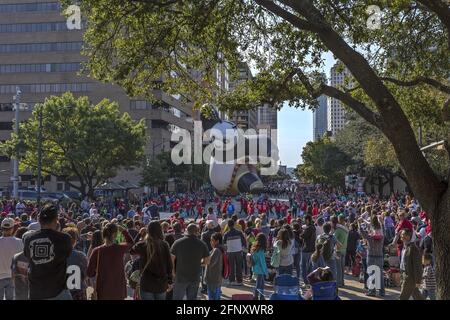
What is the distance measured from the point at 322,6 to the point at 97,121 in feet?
111

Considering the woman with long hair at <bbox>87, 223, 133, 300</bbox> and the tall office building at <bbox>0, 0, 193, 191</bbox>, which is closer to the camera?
the woman with long hair at <bbox>87, 223, 133, 300</bbox>

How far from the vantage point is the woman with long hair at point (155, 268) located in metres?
6.80

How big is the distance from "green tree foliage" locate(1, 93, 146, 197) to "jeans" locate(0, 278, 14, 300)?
1285 inches

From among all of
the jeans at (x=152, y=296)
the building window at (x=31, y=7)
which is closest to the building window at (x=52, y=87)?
the building window at (x=31, y=7)

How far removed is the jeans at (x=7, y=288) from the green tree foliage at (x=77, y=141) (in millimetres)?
32632

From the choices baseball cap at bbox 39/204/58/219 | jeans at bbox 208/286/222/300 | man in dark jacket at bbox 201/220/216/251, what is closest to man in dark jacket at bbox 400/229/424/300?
jeans at bbox 208/286/222/300

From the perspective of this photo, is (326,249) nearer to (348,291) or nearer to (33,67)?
(348,291)

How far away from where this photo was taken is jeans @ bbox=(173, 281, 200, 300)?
310 inches

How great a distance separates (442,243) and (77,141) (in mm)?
35866

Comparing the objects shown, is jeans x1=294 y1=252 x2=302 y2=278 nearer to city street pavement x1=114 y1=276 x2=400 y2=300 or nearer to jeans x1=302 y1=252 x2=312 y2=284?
jeans x1=302 y1=252 x2=312 y2=284

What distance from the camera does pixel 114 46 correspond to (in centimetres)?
980

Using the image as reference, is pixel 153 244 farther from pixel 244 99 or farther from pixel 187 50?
pixel 187 50

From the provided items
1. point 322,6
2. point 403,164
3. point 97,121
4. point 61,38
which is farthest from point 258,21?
point 61,38

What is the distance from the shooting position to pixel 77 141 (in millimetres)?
40031
